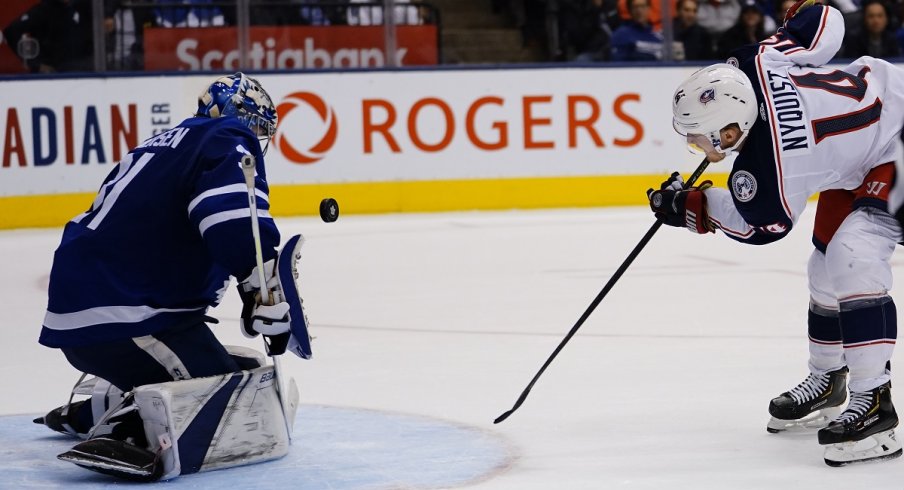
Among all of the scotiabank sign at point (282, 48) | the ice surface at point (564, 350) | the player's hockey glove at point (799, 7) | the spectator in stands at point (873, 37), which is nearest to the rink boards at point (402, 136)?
the scotiabank sign at point (282, 48)

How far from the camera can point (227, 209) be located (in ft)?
10.3

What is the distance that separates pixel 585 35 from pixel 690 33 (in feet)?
2.27

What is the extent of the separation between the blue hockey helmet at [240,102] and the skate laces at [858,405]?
143 centimetres

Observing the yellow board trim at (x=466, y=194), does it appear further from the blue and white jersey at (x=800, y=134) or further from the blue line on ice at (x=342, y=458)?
the blue and white jersey at (x=800, y=134)

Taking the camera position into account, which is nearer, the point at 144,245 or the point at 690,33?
the point at 144,245

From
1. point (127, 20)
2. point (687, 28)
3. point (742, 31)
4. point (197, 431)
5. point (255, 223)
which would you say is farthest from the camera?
point (742, 31)

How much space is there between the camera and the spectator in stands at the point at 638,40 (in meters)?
9.73

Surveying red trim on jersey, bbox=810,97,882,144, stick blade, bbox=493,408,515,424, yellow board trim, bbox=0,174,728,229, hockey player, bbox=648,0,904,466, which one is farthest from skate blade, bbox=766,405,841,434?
yellow board trim, bbox=0,174,728,229

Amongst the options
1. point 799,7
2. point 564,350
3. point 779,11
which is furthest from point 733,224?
point 779,11

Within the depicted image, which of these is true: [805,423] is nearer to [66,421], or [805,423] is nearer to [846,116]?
[846,116]

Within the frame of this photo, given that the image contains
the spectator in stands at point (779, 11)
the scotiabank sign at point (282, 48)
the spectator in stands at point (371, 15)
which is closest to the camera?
the scotiabank sign at point (282, 48)

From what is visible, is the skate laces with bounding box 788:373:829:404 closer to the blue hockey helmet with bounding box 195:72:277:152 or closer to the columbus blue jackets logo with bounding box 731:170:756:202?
the columbus blue jackets logo with bounding box 731:170:756:202

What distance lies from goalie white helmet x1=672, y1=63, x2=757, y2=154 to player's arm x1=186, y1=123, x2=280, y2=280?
912 millimetres

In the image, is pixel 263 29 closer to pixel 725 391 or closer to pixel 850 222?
pixel 725 391
